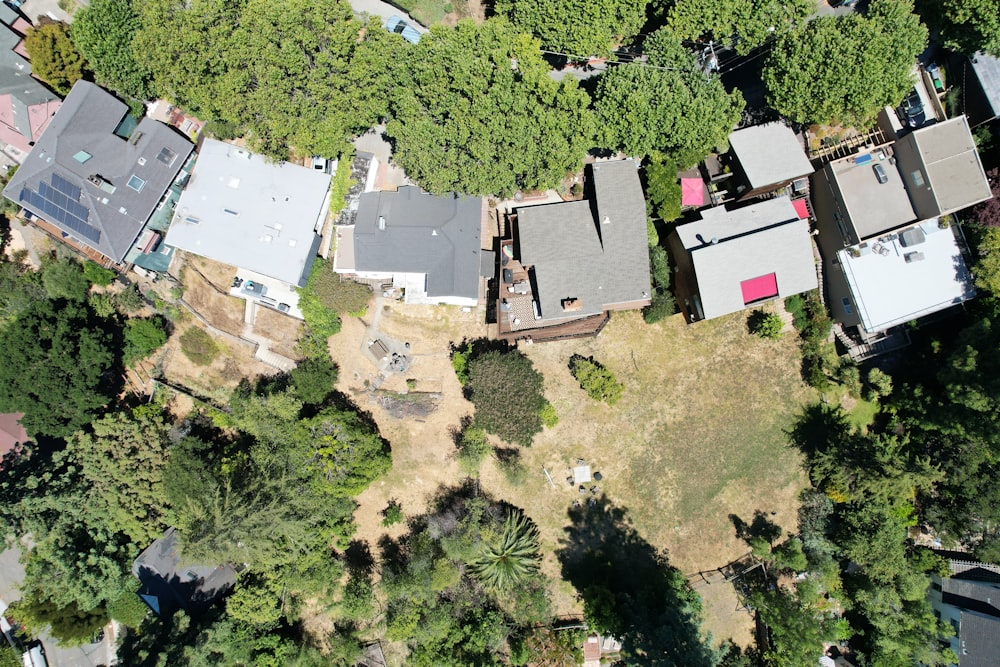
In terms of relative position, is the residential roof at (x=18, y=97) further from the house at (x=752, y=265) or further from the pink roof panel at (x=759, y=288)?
the pink roof panel at (x=759, y=288)

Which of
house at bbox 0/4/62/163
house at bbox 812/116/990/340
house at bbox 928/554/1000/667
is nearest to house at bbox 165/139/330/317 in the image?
house at bbox 0/4/62/163

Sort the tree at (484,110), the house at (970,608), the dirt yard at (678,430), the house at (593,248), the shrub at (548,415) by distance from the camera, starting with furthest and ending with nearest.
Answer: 1. the dirt yard at (678,430)
2. the shrub at (548,415)
3. the house at (593,248)
4. the house at (970,608)
5. the tree at (484,110)

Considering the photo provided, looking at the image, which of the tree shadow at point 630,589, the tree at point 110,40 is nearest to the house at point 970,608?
the tree shadow at point 630,589

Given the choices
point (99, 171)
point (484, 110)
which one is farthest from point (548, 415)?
point (99, 171)

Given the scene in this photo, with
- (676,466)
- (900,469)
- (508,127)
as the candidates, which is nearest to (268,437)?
(508,127)

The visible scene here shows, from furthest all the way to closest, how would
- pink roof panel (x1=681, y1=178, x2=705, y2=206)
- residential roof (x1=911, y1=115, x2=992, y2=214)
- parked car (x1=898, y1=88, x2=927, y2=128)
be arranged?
pink roof panel (x1=681, y1=178, x2=705, y2=206), parked car (x1=898, y1=88, x2=927, y2=128), residential roof (x1=911, y1=115, x2=992, y2=214)

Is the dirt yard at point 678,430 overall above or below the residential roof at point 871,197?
below

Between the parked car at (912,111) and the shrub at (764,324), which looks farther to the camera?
the shrub at (764,324)

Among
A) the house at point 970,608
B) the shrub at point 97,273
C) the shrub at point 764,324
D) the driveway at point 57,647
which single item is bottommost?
the driveway at point 57,647

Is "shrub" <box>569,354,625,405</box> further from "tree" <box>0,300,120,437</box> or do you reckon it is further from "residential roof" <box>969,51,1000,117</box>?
"tree" <box>0,300,120,437</box>
